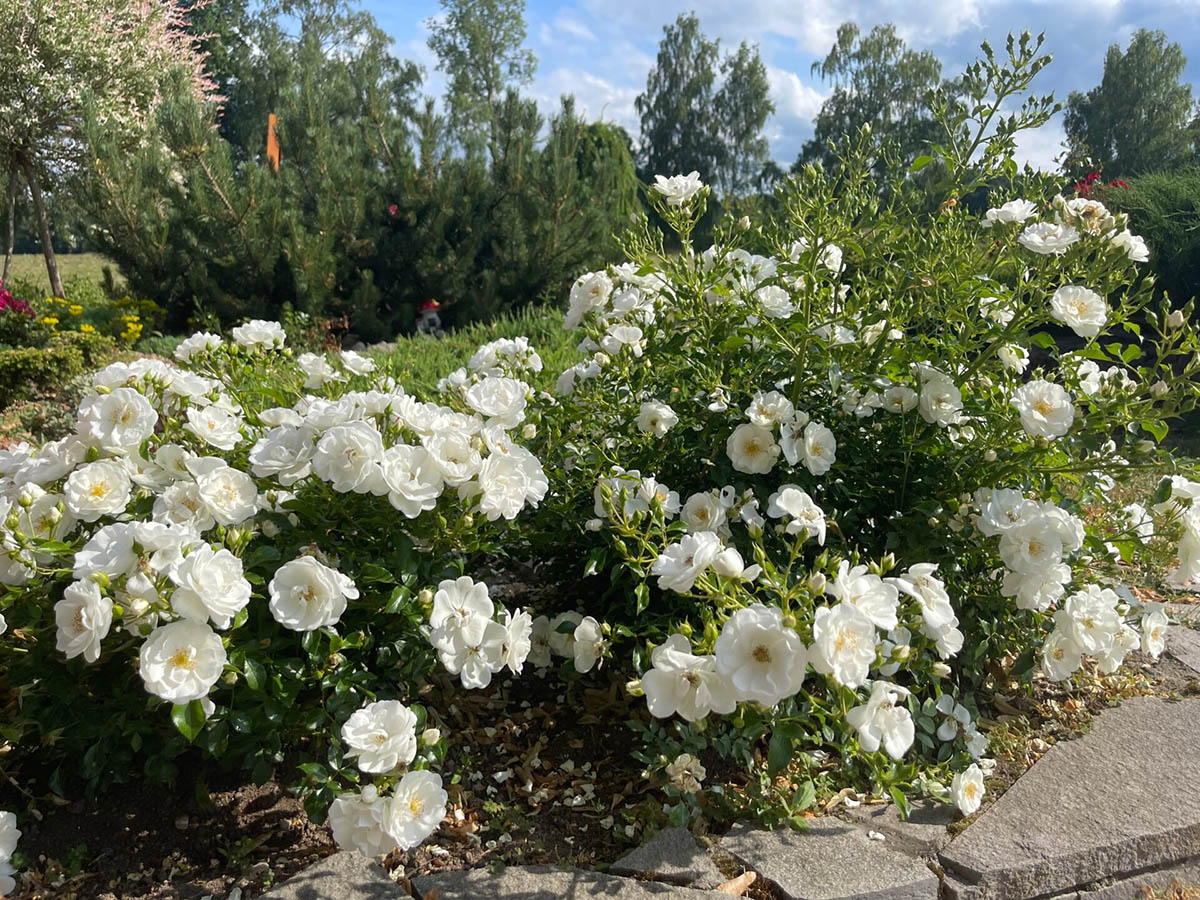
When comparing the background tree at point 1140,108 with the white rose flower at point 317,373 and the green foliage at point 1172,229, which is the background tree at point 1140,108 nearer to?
the green foliage at point 1172,229

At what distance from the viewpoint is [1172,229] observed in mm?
6902

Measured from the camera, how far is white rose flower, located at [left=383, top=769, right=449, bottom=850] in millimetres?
1397

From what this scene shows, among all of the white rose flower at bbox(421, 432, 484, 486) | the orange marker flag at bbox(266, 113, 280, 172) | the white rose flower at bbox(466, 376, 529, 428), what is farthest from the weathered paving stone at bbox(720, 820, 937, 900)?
the orange marker flag at bbox(266, 113, 280, 172)

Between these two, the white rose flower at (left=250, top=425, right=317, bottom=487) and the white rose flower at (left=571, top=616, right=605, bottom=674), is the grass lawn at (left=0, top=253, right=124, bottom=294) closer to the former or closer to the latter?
the white rose flower at (left=250, top=425, right=317, bottom=487)

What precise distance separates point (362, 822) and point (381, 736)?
0.14m

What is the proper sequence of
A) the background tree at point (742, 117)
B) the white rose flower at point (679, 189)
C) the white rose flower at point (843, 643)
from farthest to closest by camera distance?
the background tree at point (742, 117)
the white rose flower at point (679, 189)
the white rose flower at point (843, 643)

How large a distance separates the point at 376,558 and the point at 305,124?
7.65 m

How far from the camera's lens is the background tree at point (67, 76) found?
9.18 m

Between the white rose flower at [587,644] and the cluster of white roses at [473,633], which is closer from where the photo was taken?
the cluster of white roses at [473,633]

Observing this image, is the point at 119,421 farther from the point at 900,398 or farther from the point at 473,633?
the point at 900,398

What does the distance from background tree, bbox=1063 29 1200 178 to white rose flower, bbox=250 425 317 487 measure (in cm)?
2770

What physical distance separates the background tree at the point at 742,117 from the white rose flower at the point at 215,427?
29.0 metres

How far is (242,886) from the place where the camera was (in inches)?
62.6

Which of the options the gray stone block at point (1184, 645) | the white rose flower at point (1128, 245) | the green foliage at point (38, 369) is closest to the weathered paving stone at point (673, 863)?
the white rose flower at point (1128, 245)
